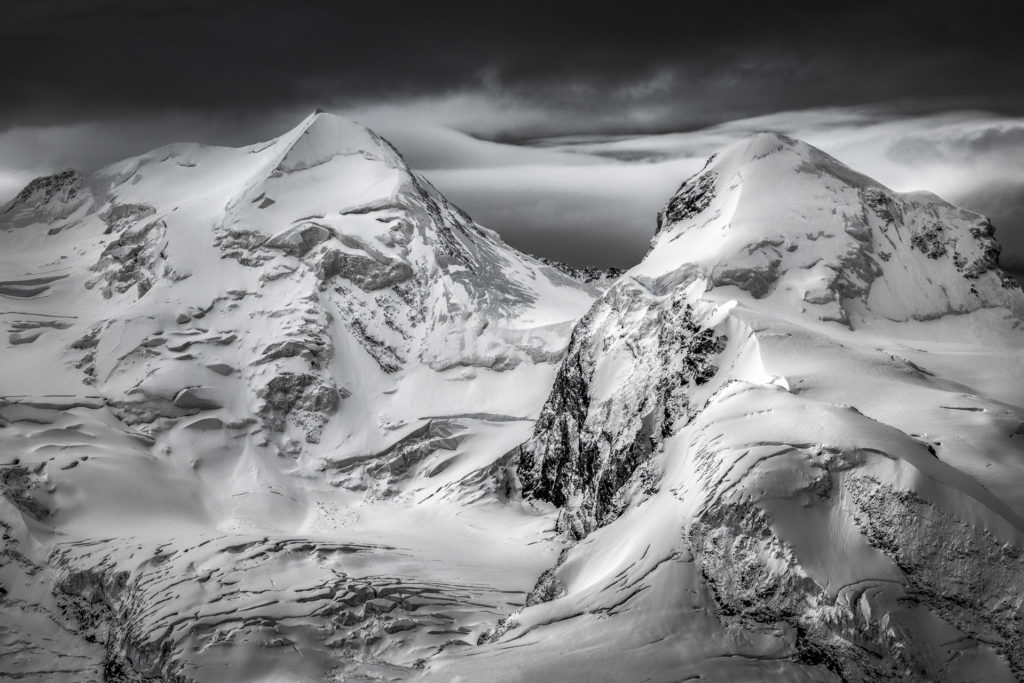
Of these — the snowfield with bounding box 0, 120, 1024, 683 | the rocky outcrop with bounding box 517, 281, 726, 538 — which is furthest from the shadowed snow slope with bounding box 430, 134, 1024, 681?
the rocky outcrop with bounding box 517, 281, 726, 538

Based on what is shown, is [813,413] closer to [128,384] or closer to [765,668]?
[765,668]

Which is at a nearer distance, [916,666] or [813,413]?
[916,666]

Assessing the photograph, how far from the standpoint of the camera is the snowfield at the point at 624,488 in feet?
196

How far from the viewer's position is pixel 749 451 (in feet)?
218

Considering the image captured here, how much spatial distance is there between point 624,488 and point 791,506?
2054cm

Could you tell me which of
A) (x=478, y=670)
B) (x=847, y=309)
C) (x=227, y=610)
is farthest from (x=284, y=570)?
(x=478, y=670)

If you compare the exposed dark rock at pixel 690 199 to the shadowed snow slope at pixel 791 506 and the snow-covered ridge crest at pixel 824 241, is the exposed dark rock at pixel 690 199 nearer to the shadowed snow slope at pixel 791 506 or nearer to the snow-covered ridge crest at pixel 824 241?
the snow-covered ridge crest at pixel 824 241

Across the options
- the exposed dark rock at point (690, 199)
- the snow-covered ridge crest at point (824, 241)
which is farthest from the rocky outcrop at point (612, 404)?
the exposed dark rock at point (690, 199)

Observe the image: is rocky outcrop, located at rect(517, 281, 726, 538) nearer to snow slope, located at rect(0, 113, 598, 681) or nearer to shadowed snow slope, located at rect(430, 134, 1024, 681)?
shadowed snow slope, located at rect(430, 134, 1024, 681)

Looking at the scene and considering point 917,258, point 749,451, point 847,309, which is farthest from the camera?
point 917,258

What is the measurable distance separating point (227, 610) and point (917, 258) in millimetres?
94855

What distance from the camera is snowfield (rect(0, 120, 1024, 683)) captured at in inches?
2355

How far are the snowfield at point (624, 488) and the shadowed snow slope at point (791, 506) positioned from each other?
0.67 feet

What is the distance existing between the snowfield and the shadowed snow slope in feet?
0.67
